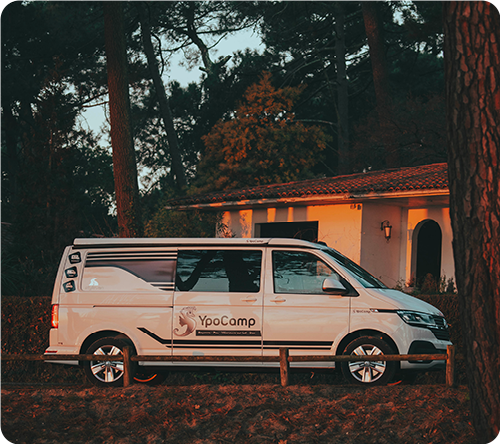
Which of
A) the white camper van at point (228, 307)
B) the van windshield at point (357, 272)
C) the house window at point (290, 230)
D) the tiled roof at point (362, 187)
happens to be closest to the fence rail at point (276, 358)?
the white camper van at point (228, 307)

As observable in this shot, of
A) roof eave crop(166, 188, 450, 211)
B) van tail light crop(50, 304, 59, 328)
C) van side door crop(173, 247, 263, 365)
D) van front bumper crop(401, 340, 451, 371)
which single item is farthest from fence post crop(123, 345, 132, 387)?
roof eave crop(166, 188, 450, 211)

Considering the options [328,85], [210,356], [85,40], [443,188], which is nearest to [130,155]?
[443,188]

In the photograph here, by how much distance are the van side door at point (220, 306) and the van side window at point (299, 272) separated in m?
0.25

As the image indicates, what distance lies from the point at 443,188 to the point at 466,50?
1082cm

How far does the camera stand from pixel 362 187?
651 inches

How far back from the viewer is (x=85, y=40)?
1221 inches

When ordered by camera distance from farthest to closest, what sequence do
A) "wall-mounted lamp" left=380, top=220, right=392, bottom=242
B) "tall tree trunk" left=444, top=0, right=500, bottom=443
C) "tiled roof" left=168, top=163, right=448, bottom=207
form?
"wall-mounted lamp" left=380, top=220, right=392, bottom=242
"tiled roof" left=168, top=163, right=448, bottom=207
"tall tree trunk" left=444, top=0, right=500, bottom=443

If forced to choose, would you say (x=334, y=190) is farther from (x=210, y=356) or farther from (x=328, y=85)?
(x=328, y=85)

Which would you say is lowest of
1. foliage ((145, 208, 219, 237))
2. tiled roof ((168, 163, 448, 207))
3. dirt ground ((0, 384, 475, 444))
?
dirt ground ((0, 384, 475, 444))

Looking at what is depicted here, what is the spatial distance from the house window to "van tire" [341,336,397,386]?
34.2ft

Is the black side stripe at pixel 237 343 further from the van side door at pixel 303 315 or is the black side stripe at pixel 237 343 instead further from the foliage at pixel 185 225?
the foliage at pixel 185 225

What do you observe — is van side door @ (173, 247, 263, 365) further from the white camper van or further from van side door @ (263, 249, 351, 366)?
van side door @ (263, 249, 351, 366)

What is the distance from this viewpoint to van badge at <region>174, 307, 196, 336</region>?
8.19 metres

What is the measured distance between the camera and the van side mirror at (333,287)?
26.0ft
